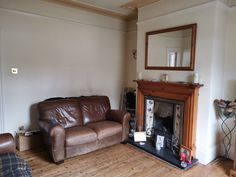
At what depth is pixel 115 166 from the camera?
2.82 m

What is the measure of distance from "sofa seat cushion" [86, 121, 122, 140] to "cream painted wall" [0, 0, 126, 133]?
1.15 m

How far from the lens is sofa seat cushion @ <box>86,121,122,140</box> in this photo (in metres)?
3.19

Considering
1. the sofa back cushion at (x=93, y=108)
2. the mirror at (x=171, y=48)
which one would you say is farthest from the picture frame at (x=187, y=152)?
the sofa back cushion at (x=93, y=108)

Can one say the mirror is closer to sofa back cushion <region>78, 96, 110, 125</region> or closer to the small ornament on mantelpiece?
the small ornament on mantelpiece

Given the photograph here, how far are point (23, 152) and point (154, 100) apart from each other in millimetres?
2492

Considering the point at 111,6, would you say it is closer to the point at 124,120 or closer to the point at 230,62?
the point at 124,120

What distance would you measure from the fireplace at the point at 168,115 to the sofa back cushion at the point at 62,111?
1.22m

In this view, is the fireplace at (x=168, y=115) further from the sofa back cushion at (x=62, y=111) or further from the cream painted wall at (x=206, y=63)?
the sofa back cushion at (x=62, y=111)

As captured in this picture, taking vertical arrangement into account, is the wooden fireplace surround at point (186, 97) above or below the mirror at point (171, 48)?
below

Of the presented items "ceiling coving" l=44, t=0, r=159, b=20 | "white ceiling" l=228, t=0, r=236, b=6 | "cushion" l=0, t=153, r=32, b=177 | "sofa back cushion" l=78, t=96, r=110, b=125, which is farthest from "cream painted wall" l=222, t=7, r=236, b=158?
"cushion" l=0, t=153, r=32, b=177

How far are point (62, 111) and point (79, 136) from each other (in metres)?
0.71

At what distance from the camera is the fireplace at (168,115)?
117 inches

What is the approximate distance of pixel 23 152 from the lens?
3252 mm

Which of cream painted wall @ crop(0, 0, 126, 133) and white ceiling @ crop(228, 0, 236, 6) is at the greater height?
white ceiling @ crop(228, 0, 236, 6)
